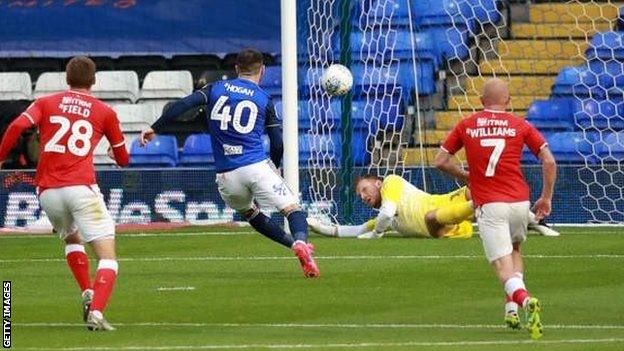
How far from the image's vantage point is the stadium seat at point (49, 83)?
91.8 feet

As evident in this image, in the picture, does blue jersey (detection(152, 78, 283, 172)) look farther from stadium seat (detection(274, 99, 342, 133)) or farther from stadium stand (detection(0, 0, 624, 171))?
stadium stand (detection(0, 0, 624, 171))

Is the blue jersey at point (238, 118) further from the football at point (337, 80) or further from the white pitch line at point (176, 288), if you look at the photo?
the football at point (337, 80)

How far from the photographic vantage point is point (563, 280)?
15422mm

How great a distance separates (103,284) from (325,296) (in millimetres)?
2636

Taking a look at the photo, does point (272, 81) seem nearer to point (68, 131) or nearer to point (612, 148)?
point (612, 148)

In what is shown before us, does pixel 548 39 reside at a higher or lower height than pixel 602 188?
higher

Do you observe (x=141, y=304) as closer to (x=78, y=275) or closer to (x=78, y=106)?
(x=78, y=275)

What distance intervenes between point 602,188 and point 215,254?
5.94 meters

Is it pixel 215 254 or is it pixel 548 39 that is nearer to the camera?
pixel 215 254

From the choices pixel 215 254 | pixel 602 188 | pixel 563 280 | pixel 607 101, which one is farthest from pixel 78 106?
pixel 607 101

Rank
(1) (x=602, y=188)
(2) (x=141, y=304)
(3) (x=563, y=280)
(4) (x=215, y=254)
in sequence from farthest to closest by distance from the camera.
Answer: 1. (1) (x=602, y=188)
2. (4) (x=215, y=254)
3. (3) (x=563, y=280)
4. (2) (x=141, y=304)

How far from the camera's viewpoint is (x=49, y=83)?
2803 centimetres

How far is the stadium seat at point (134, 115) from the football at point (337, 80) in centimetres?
693

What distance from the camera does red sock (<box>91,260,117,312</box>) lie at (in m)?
12.1
